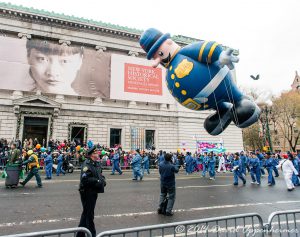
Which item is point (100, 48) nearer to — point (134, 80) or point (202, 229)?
point (134, 80)

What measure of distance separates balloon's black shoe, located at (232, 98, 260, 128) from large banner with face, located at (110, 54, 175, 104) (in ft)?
66.6

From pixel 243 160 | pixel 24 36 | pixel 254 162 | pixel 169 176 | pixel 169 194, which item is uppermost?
pixel 24 36

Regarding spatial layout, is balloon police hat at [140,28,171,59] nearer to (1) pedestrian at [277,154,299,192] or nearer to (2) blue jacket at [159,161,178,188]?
(2) blue jacket at [159,161,178,188]

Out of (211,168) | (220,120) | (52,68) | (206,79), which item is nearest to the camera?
(206,79)

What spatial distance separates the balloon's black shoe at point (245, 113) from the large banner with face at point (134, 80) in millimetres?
20295

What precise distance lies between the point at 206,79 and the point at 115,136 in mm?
21676

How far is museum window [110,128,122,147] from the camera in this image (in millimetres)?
25797

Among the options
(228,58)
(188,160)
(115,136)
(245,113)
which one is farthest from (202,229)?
(115,136)

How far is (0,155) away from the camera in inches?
656

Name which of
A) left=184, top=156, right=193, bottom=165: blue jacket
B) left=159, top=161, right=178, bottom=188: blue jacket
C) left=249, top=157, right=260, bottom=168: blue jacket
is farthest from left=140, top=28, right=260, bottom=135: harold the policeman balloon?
left=184, top=156, right=193, bottom=165: blue jacket

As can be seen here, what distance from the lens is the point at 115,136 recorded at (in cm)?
2592

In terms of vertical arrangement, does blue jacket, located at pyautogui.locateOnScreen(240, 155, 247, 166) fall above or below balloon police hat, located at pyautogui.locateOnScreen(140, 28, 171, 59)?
below

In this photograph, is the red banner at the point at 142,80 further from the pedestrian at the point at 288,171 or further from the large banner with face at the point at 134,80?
the pedestrian at the point at 288,171

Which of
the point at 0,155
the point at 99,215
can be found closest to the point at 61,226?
the point at 99,215
